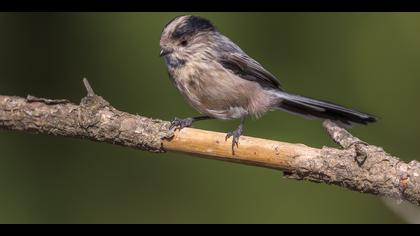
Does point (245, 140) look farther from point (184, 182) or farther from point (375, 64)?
point (375, 64)

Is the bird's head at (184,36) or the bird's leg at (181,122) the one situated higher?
the bird's head at (184,36)

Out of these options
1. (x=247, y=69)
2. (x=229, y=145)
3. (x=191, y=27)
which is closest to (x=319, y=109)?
(x=247, y=69)

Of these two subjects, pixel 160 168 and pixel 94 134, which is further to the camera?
pixel 160 168

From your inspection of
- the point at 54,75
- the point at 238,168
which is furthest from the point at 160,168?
the point at 54,75

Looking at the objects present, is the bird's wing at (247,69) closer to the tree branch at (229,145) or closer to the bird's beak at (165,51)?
the bird's beak at (165,51)

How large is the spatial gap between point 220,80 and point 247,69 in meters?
0.21

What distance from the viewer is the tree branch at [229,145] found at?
3.00 m

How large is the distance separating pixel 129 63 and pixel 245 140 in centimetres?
149

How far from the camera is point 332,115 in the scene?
380 centimetres

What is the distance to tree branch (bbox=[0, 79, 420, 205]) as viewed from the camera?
300 centimetres

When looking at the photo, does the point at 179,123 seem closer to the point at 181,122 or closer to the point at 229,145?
the point at 181,122

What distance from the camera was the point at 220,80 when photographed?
12.8 feet

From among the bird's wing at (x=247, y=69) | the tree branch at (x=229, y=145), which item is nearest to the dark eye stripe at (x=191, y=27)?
the bird's wing at (x=247, y=69)

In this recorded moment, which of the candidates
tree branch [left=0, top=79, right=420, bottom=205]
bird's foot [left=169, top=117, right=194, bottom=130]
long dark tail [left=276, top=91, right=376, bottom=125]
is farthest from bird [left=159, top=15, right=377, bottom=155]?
tree branch [left=0, top=79, right=420, bottom=205]
